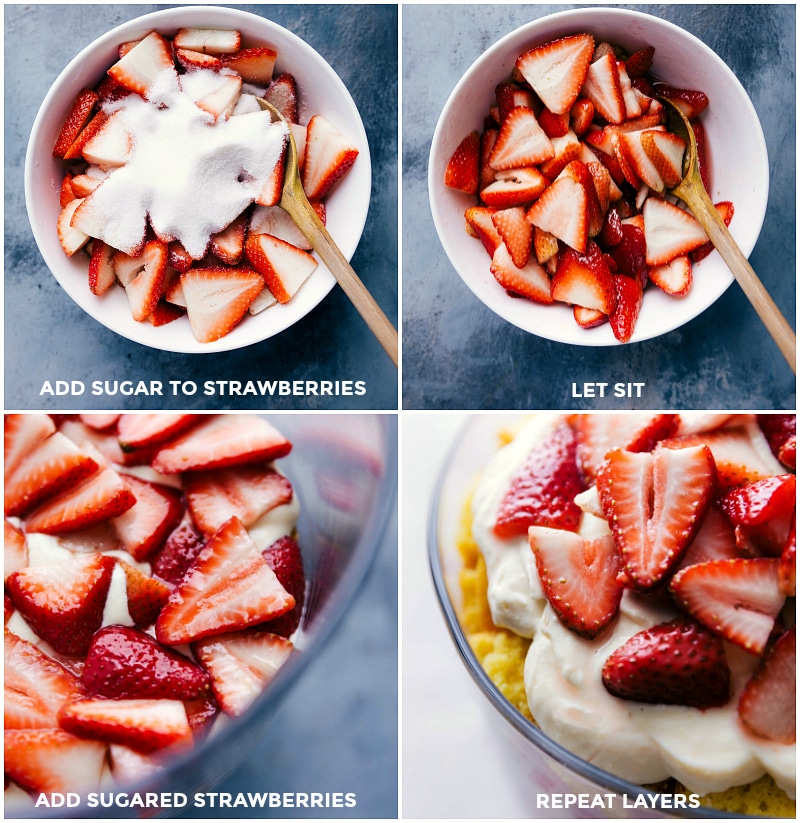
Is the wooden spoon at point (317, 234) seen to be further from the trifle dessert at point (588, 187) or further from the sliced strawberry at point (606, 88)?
the sliced strawberry at point (606, 88)

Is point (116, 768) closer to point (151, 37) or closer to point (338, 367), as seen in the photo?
point (338, 367)

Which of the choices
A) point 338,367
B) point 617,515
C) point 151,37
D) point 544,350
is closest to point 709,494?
point 617,515

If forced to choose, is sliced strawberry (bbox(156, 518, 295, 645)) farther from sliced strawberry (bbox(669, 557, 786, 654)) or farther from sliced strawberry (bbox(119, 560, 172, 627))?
sliced strawberry (bbox(669, 557, 786, 654))

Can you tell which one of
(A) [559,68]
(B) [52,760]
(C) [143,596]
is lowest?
(B) [52,760]

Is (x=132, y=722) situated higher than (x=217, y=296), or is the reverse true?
(x=217, y=296)

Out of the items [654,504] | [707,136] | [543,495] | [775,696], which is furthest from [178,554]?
[707,136]

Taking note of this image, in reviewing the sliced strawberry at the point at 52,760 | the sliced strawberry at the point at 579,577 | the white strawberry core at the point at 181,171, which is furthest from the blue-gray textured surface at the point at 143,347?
the sliced strawberry at the point at 52,760

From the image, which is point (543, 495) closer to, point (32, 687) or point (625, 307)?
point (625, 307)
